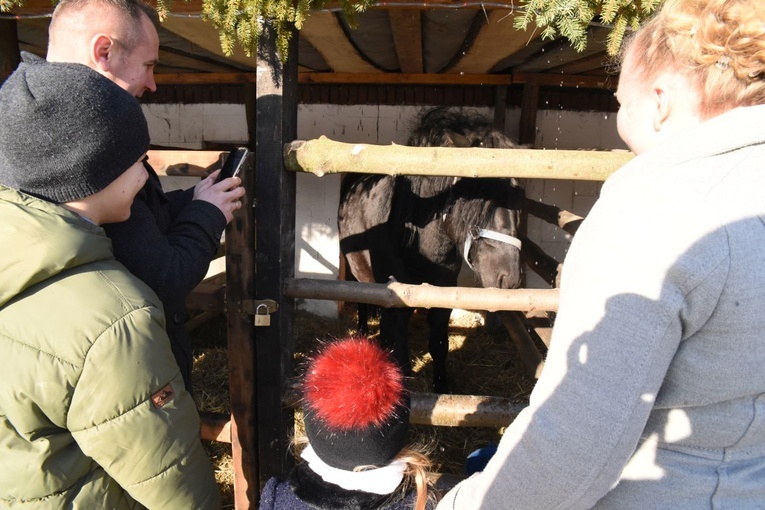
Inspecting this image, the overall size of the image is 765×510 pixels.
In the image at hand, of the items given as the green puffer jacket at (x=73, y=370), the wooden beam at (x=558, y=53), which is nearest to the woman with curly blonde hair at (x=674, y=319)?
the green puffer jacket at (x=73, y=370)

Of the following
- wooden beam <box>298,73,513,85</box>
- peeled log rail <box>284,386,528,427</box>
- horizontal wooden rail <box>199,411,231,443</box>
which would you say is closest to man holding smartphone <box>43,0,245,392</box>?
horizontal wooden rail <box>199,411,231,443</box>

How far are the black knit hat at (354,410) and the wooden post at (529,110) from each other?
3.95 metres

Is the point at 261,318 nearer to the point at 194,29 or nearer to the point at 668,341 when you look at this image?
the point at 668,341

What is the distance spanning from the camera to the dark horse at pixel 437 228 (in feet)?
9.22

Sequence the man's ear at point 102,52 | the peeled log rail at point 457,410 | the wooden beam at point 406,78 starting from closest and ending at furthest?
the man's ear at point 102,52, the peeled log rail at point 457,410, the wooden beam at point 406,78

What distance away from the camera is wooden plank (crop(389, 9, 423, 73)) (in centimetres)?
235

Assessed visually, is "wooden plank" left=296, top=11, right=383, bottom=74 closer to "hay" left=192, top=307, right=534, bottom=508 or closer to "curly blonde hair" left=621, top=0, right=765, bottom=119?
"curly blonde hair" left=621, top=0, right=765, bottom=119

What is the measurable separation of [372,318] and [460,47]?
3.10 m

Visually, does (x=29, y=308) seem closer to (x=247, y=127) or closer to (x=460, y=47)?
(x=460, y=47)

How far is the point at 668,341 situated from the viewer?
2.12 ft

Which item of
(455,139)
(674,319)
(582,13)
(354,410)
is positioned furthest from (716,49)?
(455,139)

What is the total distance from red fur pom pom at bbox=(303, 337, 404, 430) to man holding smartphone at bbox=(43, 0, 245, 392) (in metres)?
0.44

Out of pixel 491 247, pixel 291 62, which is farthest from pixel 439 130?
pixel 291 62

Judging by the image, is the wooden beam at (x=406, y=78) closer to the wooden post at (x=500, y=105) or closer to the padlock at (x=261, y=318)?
the wooden post at (x=500, y=105)
